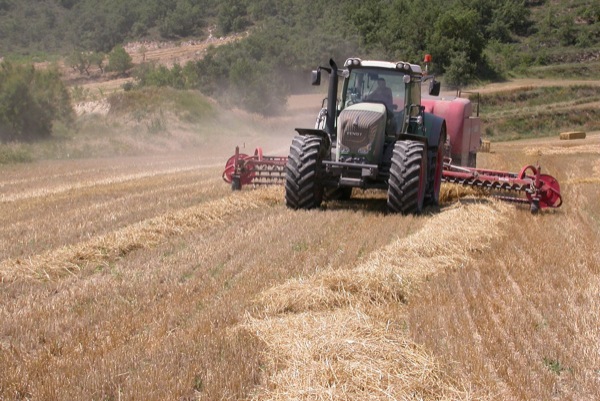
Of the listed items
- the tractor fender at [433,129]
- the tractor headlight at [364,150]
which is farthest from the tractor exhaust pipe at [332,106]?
the tractor fender at [433,129]

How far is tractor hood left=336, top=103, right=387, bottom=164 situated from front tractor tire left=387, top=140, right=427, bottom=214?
32 cm

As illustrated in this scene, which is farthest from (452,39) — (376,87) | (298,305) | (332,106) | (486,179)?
(298,305)

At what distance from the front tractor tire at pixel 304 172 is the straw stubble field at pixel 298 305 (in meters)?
0.33

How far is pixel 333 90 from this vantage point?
34.0 ft

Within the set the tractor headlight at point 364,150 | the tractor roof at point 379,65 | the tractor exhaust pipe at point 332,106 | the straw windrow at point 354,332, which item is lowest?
the straw windrow at point 354,332

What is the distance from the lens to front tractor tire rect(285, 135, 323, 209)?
32.3 feet

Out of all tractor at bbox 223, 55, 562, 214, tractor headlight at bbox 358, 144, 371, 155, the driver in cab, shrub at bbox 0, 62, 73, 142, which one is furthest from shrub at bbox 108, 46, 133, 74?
tractor headlight at bbox 358, 144, 371, 155

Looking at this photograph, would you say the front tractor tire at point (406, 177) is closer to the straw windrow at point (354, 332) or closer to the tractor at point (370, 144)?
the tractor at point (370, 144)

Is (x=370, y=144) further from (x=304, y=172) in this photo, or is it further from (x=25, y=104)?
(x=25, y=104)

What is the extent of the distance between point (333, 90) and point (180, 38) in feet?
233

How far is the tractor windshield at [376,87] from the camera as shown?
407 inches

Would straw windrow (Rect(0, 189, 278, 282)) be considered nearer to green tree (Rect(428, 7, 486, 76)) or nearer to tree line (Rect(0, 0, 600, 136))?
tree line (Rect(0, 0, 600, 136))

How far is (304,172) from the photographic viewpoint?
9.87 meters

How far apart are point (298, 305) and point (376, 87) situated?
19.0ft
